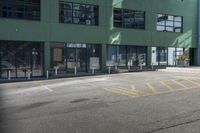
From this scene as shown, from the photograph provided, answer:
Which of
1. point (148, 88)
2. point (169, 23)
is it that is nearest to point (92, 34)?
point (169, 23)

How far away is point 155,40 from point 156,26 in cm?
159

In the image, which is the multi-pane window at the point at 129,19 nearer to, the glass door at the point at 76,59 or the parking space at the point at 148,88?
the glass door at the point at 76,59

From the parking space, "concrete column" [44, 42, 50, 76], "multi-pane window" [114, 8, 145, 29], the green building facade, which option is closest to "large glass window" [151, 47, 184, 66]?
the green building facade

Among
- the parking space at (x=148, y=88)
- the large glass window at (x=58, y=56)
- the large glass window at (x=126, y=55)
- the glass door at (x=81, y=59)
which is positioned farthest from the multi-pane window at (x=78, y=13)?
the parking space at (x=148, y=88)

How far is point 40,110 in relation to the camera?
10.3m

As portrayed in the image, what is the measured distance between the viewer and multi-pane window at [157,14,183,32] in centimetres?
3378

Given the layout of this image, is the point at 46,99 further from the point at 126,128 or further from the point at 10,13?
the point at 10,13

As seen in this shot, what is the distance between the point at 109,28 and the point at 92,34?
2.15m

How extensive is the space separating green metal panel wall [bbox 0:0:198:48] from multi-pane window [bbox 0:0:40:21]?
1.41 ft

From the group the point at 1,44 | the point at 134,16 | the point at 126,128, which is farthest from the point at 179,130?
the point at 134,16

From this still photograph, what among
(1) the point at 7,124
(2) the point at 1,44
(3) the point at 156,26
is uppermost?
(3) the point at 156,26

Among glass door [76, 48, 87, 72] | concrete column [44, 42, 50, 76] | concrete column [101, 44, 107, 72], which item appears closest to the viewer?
concrete column [44, 42, 50, 76]

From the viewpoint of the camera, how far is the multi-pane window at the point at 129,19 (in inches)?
1207

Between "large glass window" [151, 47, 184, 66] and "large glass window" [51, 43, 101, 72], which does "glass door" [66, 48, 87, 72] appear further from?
"large glass window" [151, 47, 184, 66]
